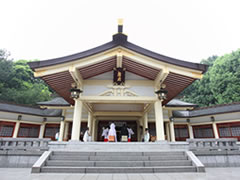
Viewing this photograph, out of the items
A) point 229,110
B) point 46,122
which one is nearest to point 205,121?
point 229,110

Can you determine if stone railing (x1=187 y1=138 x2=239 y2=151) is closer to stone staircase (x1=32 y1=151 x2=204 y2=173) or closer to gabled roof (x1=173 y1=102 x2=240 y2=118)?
stone staircase (x1=32 y1=151 x2=204 y2=173)

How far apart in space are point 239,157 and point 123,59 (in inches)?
292

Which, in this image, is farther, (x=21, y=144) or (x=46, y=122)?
(x=46, y=122)

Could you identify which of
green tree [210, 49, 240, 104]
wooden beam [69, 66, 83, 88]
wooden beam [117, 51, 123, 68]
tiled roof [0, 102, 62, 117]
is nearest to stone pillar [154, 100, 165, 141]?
wooden beam [117, 51, 123, 68]

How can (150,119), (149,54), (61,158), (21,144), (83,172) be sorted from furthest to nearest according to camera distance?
(150,119) < (149,54) < (21,144) < (61,158) < (83,172)

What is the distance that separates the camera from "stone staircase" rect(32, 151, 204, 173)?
4.79 m

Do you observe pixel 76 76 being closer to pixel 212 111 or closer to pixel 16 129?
pixel 16 129

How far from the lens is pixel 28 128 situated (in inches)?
597

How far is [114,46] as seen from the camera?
743 centimetres

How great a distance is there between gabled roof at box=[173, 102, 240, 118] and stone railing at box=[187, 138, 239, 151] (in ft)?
28.4

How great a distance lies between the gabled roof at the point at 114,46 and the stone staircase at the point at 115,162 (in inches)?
169

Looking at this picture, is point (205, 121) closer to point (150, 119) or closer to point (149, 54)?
point (150, 119)

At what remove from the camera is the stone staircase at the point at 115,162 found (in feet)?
15.7

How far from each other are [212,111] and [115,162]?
14.6 m
